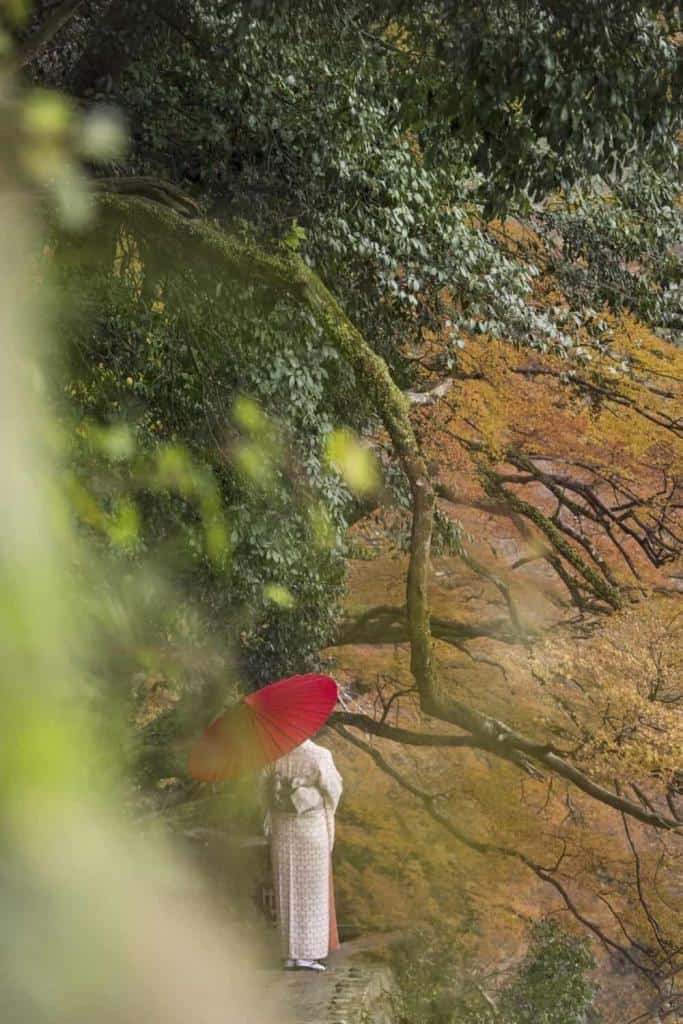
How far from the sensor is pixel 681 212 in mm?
5961

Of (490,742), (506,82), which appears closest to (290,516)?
(506,82)

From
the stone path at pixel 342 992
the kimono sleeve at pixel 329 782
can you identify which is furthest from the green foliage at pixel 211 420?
the stone path at pixel 342 992

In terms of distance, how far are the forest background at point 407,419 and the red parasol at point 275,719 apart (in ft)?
1.14

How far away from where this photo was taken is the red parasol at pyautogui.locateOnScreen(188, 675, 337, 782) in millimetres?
5102

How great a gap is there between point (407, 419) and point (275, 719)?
8.65 feet

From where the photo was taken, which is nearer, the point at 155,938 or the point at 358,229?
the point at 155,938

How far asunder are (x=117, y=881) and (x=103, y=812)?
2 cm

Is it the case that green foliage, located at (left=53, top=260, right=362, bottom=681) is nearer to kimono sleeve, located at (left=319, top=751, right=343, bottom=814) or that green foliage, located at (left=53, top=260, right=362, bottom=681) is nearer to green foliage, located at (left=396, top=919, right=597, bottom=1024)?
Answer: kimono sleeve, located at (left=319, top=751, right=343, bottom=814)

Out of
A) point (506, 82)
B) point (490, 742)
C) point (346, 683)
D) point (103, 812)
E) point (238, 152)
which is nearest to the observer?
point (103, 812)

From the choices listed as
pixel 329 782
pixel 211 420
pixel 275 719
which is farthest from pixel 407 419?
pixel 329 782

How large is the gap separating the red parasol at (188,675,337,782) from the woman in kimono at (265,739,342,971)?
0.14 m

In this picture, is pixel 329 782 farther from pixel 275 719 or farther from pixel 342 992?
pixel 342 992

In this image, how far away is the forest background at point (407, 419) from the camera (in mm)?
3066

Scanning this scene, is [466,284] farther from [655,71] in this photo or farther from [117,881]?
[117,881]
